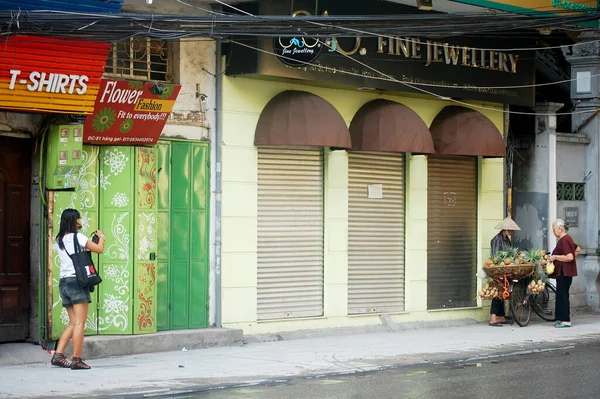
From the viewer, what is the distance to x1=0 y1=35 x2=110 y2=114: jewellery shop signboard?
12875mm

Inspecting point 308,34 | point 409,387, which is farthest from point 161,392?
point 308,34

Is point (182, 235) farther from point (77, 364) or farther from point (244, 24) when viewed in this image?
point (77, 364)

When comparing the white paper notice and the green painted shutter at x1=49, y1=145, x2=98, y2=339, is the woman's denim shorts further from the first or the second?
the white paper notice

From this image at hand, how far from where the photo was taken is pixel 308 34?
15.2m

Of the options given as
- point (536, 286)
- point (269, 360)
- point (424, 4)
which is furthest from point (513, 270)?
point (269, 360)

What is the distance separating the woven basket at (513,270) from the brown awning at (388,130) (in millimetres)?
2313

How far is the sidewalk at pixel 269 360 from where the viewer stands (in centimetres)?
1177

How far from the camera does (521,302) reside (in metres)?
19.1

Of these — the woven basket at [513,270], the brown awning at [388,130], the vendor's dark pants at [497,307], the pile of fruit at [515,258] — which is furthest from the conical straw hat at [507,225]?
the brown awning at [388,130]

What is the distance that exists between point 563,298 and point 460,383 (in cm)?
740

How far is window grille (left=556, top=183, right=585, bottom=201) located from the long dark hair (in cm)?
1201

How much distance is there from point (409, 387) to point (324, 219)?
6197 mm

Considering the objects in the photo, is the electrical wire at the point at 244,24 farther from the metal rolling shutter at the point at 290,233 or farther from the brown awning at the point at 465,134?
the metal rolling shutter at the point at 290,233

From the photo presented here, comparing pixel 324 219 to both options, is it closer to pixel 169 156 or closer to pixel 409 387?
pixel 169 156
